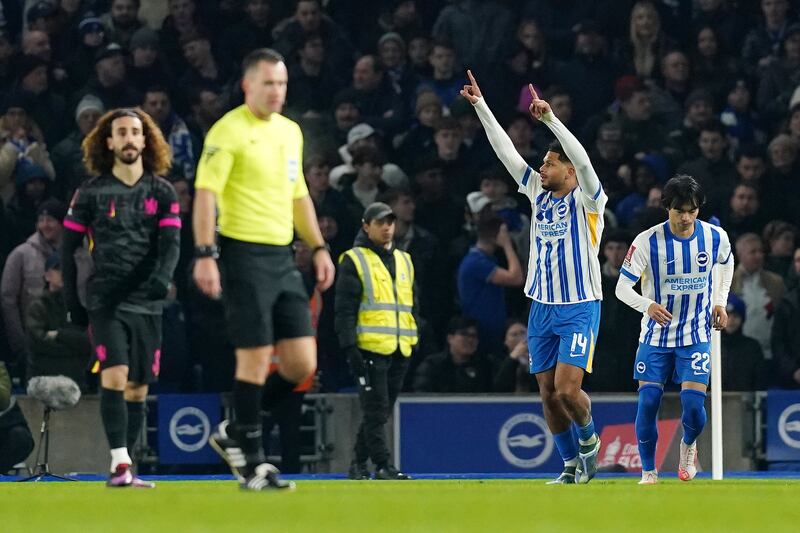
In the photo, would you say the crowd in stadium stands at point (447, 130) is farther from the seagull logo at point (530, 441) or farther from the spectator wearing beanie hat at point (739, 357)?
the seagull logo at point (530, 441)

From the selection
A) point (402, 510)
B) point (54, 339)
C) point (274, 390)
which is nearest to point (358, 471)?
point (54, 339)

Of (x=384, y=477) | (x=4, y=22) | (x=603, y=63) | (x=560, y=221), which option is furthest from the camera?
(x=4, y=22)

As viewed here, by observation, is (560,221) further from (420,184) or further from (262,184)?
(420,184)

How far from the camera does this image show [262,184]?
31.5 ft

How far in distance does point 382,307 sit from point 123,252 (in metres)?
4.13

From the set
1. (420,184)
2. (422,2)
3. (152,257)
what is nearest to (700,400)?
(152,257)

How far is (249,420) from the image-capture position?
31.5ft

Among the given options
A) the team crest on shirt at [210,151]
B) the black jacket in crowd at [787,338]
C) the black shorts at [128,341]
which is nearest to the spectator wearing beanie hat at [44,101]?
the black jacket in crowd at [787,338]

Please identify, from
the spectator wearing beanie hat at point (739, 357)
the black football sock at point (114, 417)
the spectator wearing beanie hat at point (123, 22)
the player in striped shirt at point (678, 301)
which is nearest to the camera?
the black football sock at point (114, 417)

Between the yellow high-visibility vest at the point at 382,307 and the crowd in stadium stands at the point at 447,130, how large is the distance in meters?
2.14

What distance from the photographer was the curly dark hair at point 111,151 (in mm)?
10812

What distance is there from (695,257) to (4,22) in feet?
35.6

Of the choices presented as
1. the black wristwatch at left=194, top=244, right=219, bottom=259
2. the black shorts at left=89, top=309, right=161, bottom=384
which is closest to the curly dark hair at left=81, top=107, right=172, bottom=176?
the black shorts at left=89, top=309, right=161, bottom=384

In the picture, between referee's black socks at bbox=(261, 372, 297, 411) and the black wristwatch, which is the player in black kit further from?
the black wristwatch
